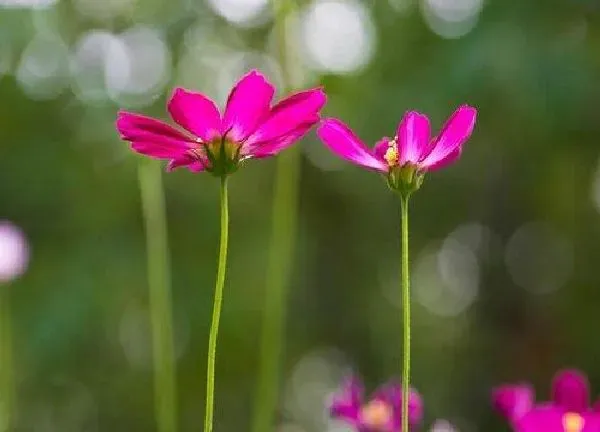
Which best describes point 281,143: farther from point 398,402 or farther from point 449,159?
point 398,402

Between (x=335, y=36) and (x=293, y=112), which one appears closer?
(x=293, y=112)

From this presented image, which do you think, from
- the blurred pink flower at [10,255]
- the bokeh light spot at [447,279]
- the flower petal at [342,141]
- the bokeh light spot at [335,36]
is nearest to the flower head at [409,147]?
the flower petal at [342,141]

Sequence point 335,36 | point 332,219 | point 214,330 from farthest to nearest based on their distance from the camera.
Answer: point 332,219
point 335,36
point 214,330

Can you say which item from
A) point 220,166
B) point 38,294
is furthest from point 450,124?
point 38,294

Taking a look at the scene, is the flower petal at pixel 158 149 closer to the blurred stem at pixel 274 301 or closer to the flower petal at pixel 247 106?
the flower petal at pixel 247 106

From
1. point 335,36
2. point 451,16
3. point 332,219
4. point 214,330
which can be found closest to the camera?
point 214,330

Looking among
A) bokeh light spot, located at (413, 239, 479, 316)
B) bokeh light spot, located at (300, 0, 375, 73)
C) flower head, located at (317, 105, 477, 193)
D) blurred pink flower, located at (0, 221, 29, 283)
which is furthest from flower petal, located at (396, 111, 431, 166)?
bokeh light spot, located at (413, 239, 479, 316)

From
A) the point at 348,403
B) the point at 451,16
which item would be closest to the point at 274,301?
the point at 348,403

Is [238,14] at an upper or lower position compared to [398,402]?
upper
